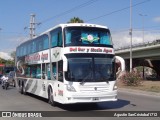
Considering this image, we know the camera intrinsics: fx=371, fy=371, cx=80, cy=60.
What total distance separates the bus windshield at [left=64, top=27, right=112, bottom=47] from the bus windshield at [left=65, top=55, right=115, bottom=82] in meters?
0.70

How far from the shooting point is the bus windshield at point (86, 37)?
618 inches

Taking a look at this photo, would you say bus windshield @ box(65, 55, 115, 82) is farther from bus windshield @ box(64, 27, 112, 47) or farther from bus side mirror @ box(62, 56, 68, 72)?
bus windshield @ box(64, 27, 112, 47)

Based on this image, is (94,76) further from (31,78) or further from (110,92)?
(31,78)

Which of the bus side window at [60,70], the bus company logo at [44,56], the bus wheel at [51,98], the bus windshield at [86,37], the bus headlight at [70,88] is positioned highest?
the bus windshield at [86,37]

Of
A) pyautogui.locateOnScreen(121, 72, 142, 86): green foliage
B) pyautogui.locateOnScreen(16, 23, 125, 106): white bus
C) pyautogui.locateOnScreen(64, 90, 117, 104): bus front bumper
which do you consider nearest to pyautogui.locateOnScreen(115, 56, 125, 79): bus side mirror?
pyautogui.locateOnScreen(16, 23, 125, 106): white bus

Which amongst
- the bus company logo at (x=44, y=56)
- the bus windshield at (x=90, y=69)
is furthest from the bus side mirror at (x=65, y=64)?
the bus company logo at (x=44, y=56)

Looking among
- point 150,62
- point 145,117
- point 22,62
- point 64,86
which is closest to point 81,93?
point 64,86

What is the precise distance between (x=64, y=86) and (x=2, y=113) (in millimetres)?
2702

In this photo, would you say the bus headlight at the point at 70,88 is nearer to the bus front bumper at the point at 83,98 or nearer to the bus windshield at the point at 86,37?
the bus front bumper at the point at 83,98

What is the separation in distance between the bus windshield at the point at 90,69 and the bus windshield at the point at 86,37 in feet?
2.28

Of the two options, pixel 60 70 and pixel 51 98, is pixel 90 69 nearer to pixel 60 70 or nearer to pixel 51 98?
pixel 60 70

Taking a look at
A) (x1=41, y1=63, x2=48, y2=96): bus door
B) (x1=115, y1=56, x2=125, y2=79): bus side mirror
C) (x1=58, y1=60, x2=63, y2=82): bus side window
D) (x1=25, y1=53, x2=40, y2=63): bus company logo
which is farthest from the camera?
(x1=25, y1=53, x2=40, y2=63): bus company logo

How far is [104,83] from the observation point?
50.6ft

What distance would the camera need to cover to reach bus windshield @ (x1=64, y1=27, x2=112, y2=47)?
1570 cm
